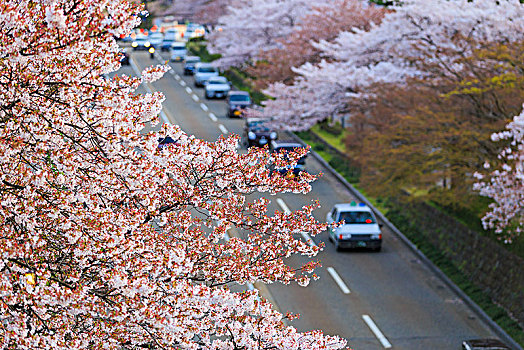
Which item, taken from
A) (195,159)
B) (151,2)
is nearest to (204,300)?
(195,159)

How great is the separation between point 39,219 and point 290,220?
11.6 ft

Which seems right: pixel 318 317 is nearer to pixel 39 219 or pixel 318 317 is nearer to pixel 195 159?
pixel 195 159

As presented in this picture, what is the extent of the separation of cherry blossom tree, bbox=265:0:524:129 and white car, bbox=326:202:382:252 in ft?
19.0

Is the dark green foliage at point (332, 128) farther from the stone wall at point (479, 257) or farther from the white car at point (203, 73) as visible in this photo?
the stone wall at point (479, 257)

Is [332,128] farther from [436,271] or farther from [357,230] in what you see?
[436,271]

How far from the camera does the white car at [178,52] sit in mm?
81312

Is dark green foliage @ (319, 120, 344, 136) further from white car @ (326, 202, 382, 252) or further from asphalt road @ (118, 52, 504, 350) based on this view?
white car @ (326, 202, 382, 252)

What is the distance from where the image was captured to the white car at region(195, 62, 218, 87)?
67.4m

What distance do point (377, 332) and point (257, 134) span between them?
23298mm

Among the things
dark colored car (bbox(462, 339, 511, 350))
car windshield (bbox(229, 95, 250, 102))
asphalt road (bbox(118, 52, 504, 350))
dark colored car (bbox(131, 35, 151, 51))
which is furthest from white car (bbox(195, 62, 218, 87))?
dark colored car (bbox(462, 339, 511, 350))

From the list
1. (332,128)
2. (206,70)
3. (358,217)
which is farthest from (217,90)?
(358,217)

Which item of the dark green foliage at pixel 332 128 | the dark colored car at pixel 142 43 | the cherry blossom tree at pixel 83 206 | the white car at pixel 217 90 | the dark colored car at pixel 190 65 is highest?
the cherry blossom tree at pixel 83 206

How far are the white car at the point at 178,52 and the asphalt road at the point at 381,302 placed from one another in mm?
47279

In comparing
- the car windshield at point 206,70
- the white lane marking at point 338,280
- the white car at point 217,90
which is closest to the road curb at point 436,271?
the white lane marking at point 338,280
